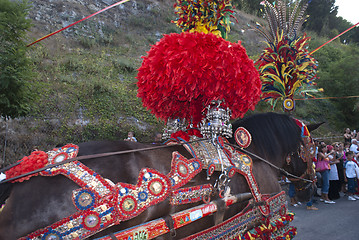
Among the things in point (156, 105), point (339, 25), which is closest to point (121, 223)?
point (156, 105)

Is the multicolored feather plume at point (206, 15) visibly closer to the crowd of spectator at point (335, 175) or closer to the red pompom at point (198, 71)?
the red pompom at point (198, 71)

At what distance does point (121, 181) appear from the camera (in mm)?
1778

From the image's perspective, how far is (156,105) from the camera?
108 inches

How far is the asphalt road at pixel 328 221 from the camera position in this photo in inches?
175

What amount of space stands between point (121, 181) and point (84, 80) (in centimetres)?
936

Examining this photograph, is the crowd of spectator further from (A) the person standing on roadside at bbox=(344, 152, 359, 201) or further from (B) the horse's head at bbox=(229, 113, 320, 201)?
(B) the horse's head at bbox=(229, 113, 320, 201)

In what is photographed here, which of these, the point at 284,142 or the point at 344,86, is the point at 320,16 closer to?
the point at 344,86

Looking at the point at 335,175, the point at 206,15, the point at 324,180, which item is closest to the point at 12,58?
the point at 206,15

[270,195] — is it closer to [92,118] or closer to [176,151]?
[176,151]

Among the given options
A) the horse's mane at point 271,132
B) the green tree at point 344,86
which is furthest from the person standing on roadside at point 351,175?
the green tree at point 344,86

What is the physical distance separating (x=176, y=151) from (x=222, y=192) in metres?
0.57

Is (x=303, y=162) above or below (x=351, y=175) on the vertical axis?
above

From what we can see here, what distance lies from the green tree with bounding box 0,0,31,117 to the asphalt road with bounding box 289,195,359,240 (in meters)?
6.30

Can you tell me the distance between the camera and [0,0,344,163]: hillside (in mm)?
7655
